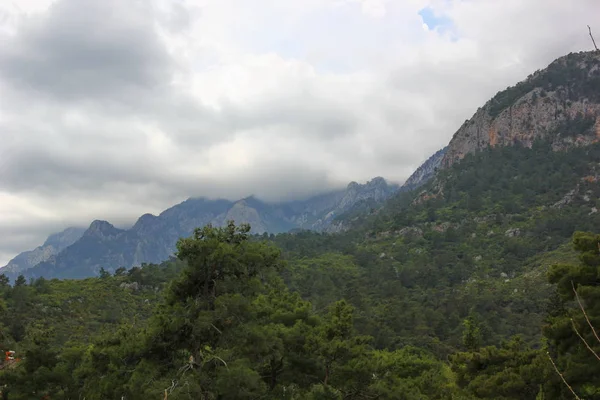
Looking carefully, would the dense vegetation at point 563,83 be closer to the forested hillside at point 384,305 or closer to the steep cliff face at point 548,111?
the steep cliff face at point 548,111

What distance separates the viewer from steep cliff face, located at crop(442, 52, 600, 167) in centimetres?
14938

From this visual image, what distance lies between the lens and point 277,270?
19.7m

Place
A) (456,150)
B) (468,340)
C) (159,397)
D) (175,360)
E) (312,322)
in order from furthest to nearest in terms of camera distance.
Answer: (456,150), (468,340), (312,322), (175,360), (159,397)

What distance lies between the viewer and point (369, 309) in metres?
81.1

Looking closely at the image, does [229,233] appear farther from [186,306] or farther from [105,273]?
[105,273]

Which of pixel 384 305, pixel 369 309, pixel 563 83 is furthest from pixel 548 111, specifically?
pixel 369 309

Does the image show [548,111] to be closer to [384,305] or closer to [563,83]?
[563,83]

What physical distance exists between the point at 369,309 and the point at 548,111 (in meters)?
120

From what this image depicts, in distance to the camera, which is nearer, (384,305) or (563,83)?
(384,305)

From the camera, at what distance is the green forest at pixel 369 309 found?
17.2 metres

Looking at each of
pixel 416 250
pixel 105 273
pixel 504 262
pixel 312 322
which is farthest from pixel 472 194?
pixel 312 322

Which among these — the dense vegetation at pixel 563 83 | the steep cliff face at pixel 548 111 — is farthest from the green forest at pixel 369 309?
the dense vegetation at pixel 563 83

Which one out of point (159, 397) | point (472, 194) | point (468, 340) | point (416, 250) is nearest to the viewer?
point (159, 397)

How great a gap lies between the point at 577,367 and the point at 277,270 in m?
11.8
